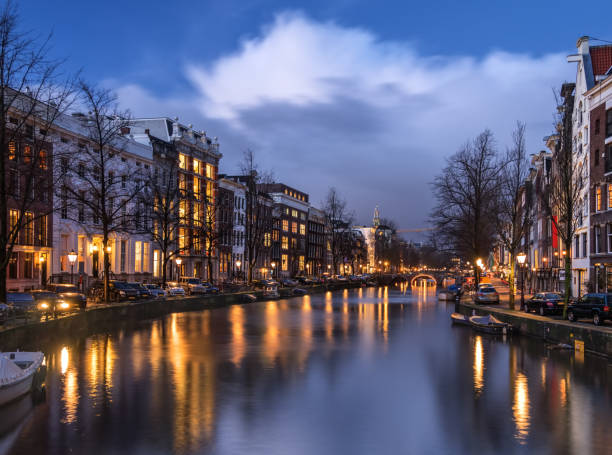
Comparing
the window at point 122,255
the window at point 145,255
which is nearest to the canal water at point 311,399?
the window at point 122,255

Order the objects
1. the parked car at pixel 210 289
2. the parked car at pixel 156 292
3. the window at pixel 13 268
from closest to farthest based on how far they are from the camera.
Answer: the window at pixel 13 268, the parked car at pixel 156 292, the parked car at pixel 210 289

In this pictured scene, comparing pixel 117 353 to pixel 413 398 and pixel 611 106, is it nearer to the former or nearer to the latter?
pixel 413 398

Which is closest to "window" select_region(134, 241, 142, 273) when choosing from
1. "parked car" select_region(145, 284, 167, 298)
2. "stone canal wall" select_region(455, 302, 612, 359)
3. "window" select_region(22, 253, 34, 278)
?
"parked car" select_region(145, 284, 167, 298)

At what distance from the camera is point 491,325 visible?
42.4m

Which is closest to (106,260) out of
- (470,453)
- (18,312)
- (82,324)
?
(82,324)

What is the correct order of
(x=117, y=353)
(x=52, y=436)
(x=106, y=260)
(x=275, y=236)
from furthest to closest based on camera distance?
(x=275, y=236)
(x=106, y=260)
(x=117, y=353)
(x=52, y=436)

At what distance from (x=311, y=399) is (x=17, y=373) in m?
8.68

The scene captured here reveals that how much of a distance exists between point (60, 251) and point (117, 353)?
39.1 meters

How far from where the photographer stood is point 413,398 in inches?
847

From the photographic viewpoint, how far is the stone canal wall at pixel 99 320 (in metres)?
29.3

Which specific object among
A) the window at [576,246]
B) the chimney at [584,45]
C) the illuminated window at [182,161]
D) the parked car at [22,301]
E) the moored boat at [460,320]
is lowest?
the moored boat at [460,320]

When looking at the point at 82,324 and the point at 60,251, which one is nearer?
the point at 82,324

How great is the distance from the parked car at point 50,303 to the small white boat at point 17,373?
15.6 m

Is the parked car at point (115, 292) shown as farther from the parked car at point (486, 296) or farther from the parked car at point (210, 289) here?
the parked car at point (486, 296)
